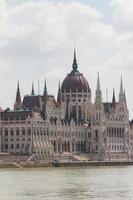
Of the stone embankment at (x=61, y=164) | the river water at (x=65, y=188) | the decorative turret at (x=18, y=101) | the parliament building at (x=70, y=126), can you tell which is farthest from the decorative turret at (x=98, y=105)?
the river water at (x=65, y=188)

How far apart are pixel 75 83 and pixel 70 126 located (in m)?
16.0

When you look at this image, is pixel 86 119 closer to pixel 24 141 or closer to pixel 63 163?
pixel 24 141

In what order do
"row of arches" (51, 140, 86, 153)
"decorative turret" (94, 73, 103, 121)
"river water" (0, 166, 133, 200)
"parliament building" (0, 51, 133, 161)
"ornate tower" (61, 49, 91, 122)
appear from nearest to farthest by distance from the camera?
1. "river water" (0, 166, 133, 200)
2. "parliament building" (0, 51, 133, 161)
3. "row of arches" (51, 140, 86, 153)
4. "decorative turret" (94, 73, 103, 121)
5. "ornate tower" (61, 49, 91, 122)

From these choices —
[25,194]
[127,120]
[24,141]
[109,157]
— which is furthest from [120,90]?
[25,194]

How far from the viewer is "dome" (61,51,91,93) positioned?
18875 cm

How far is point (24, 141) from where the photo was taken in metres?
162

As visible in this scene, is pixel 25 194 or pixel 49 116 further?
pixel 49 116

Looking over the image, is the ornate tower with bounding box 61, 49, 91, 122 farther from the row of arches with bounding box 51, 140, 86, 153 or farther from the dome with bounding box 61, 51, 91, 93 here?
the row of arches with bounding box 51, 140, 86, 153

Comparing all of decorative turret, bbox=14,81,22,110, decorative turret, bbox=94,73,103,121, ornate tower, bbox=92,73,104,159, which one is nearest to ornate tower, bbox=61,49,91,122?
decorative turret, bbox=94,73,103,121

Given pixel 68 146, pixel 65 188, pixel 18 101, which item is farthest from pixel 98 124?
pixel 65 188

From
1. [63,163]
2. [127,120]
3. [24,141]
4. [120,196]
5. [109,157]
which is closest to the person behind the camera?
[120,196]

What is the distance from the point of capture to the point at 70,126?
175 meters

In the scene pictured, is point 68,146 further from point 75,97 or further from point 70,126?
point 75,97

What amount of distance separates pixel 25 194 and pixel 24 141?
85227mm
